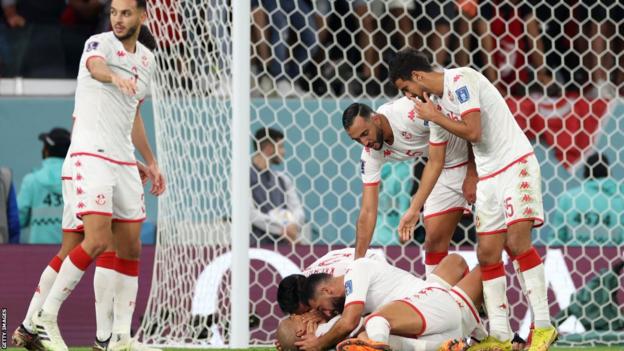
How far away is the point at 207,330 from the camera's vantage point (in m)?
8.05

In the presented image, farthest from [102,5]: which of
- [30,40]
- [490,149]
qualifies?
[490,149]

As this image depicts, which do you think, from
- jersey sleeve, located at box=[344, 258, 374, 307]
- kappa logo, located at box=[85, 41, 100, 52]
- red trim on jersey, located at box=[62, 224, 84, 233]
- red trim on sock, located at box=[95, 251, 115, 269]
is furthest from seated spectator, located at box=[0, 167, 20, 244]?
jersey sleeve, located at box=[344, 258, 374, 307]

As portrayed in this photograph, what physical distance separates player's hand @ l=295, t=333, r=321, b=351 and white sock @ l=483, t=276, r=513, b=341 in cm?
88

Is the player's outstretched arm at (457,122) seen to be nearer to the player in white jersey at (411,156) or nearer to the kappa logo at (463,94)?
the kappa logo at (463,94)

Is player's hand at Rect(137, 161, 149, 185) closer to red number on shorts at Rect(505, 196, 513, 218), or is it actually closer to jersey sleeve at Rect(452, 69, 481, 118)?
jersey sleeve at Rect(452, 69, 481, 118)

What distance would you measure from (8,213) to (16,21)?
2192 mm

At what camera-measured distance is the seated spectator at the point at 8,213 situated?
353 inches

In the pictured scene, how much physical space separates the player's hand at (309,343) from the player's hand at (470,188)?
114 cm

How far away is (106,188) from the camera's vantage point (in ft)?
20.7

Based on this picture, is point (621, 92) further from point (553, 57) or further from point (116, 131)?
point (116, 131)

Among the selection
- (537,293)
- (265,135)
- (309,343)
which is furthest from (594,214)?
(309,343)

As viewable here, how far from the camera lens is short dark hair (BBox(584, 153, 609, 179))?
9070mm

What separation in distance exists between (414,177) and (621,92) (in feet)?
6.28

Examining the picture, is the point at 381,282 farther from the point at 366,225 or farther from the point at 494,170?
the point at 494,170
